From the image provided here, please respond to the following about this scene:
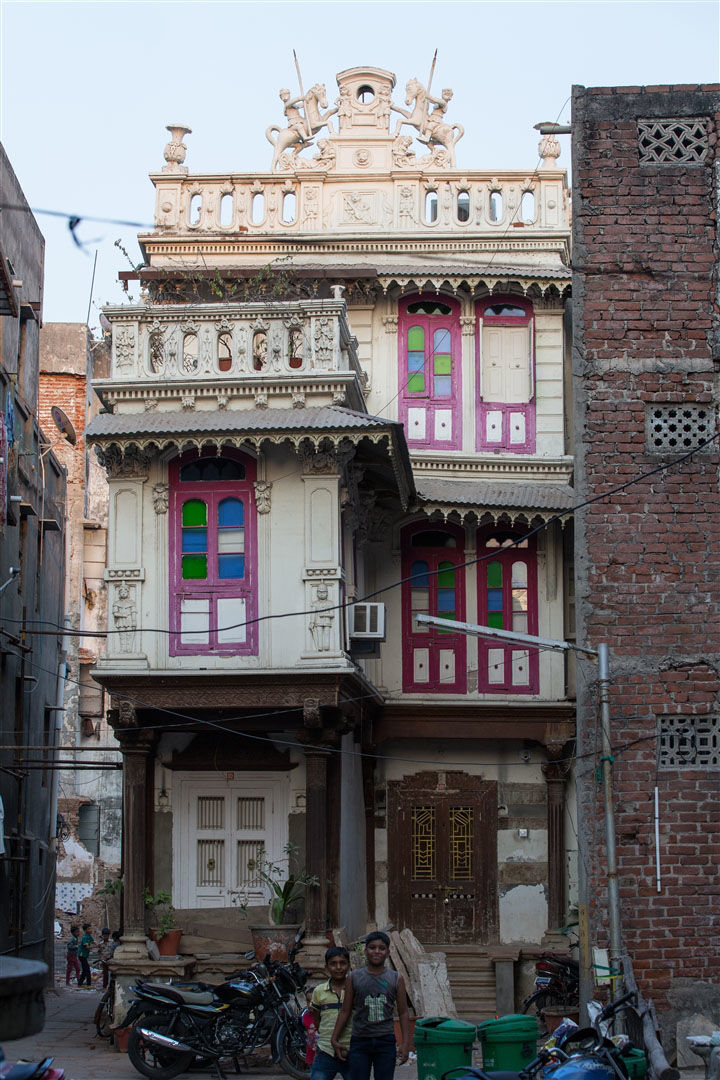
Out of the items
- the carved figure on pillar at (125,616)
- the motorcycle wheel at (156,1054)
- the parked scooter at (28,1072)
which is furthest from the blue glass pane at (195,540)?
the parked scooter at (28,1072)

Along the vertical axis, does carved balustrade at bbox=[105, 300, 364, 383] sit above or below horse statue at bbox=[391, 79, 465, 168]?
below

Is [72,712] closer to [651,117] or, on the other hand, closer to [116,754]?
[116,754]

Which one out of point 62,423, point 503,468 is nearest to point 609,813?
point 503,468

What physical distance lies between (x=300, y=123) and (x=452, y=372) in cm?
486

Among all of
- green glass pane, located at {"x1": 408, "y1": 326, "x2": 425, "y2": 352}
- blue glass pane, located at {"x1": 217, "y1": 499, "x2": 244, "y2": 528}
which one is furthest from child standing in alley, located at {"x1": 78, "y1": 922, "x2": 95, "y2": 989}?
green glass pane, located at {"x1": 408, "y1": 326, "x2": 425, "y2": 352}

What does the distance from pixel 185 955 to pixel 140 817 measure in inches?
71.0

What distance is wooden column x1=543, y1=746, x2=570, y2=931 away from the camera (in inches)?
883

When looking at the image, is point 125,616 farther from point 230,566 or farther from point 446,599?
point 446,599

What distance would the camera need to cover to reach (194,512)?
1986 centimetres

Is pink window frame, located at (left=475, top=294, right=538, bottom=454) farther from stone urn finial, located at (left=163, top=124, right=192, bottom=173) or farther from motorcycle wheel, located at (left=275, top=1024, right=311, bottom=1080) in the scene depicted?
motorcycle wheel, located at (left=275, top=1024, right=311, bottom=1080)

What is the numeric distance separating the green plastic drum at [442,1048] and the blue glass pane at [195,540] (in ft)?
26.2

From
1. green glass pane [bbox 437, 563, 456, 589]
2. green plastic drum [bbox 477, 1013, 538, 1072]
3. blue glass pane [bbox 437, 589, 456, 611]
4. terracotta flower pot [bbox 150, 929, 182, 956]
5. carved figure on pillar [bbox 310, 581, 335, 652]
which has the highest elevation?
green glass pane [bbox 437, 563, 456, 589]

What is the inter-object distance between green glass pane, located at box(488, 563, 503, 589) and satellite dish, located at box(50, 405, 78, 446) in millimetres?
13226

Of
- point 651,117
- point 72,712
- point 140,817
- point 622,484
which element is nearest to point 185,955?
point 140,817
